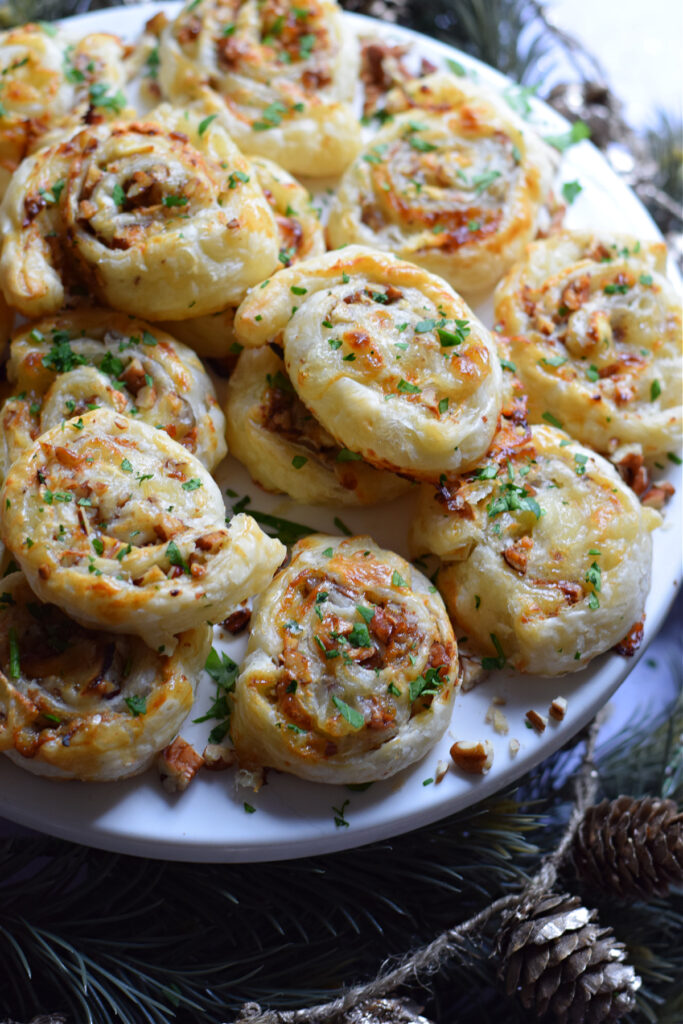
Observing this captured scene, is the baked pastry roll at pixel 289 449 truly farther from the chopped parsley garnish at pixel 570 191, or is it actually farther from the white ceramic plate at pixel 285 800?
the chopped parsley garnish at pixel 570 191

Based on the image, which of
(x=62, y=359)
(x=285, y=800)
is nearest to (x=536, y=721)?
(x=285, y=800)

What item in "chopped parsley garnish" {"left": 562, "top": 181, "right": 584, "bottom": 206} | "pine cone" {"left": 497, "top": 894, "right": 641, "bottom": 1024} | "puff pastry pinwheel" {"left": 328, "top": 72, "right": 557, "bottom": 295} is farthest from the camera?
"chopped parsley garnish" {"left": 562, "top": 181, "right": 584, "bottom": 206}

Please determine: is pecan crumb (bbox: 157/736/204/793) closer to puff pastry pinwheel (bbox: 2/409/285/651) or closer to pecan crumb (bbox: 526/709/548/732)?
puff pastry pinwheel (bbox: 2/409/285/651)

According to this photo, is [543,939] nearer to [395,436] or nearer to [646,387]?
[395,436]

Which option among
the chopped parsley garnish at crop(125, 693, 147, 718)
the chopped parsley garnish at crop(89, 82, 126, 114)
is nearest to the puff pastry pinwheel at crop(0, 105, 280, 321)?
the chopped parsley garnish at crop(89, 82, 126, 114)

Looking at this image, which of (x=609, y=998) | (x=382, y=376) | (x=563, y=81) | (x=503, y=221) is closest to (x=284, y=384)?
(x=382, y=376)

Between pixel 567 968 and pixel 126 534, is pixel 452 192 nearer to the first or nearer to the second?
pixel 126 534
